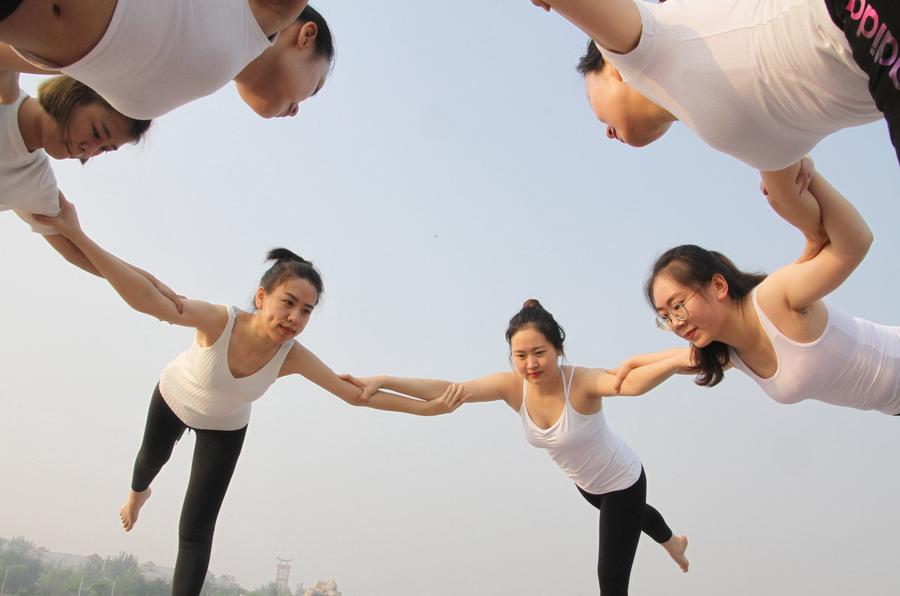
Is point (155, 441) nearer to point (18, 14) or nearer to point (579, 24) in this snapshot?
point (18, 14)

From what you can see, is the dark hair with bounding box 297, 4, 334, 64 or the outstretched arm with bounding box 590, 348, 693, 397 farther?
the outstretched arm with bounding box 590, 348, 693, 397

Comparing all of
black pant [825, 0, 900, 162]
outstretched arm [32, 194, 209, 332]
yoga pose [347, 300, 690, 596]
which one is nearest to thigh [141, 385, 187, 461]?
outstretched arm [32, 194, 209, 332]

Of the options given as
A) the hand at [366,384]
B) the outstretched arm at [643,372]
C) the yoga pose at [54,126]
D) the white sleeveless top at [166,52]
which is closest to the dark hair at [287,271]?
the hand at [366,384]

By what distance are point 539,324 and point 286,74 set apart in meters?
2.29

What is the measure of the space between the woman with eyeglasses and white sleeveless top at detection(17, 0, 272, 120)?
2146mm

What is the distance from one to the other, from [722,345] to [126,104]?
2.79 m

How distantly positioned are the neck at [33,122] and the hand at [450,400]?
2.43 metres

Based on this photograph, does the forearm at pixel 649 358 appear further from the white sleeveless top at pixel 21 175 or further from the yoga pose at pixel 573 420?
the white sleeveless top at pixel 21 175

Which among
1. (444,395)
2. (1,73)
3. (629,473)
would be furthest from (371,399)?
(1,73)

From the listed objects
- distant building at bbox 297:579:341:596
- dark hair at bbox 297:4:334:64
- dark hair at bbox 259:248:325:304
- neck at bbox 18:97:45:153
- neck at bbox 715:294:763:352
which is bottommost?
distant building at bbox 297:579:341:596

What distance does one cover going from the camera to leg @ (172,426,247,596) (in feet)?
11.0

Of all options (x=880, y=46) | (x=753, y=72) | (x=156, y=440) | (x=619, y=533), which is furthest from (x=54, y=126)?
(x=619, y=533)

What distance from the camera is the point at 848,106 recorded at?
1237 millimetres

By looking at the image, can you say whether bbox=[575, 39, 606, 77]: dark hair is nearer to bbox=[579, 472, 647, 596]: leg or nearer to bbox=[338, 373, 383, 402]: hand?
bbox=[338, 373, 383, 402]: hand
